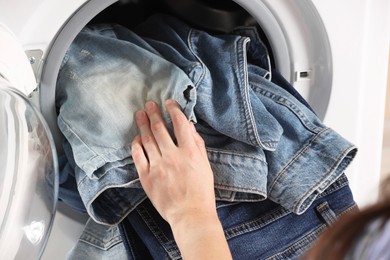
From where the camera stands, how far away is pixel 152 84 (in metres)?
0.84

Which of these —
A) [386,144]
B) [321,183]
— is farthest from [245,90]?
[386,144]

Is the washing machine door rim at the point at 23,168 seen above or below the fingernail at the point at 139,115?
below

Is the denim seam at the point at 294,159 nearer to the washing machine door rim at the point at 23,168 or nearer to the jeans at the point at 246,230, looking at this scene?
the jeans at the point at 246,230

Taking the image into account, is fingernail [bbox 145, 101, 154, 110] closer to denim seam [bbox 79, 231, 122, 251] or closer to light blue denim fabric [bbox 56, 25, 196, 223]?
light blue denim fabric [bbox 56, 25, 196, 223]

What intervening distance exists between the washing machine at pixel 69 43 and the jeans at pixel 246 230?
57mm

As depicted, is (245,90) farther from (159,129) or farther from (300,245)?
(300,245)

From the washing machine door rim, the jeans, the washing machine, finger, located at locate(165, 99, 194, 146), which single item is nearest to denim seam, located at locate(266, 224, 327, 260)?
the jeans

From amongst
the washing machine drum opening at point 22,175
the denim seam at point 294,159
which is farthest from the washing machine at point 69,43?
the denim seam at point 294,159

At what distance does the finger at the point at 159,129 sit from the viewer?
0.80m

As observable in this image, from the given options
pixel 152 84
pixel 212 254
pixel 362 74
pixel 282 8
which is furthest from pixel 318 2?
pixel 212 254

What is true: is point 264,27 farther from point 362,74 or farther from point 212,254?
point 212,254

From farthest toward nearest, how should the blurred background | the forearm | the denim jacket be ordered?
the blurred background < the denim jacket < the forearm

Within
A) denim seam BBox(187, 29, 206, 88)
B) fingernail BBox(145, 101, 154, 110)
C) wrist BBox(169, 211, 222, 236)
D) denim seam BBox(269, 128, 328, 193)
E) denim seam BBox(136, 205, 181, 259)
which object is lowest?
denim seam BBox(136, 205, 181, 259)

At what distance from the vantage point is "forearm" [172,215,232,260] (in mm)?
706
